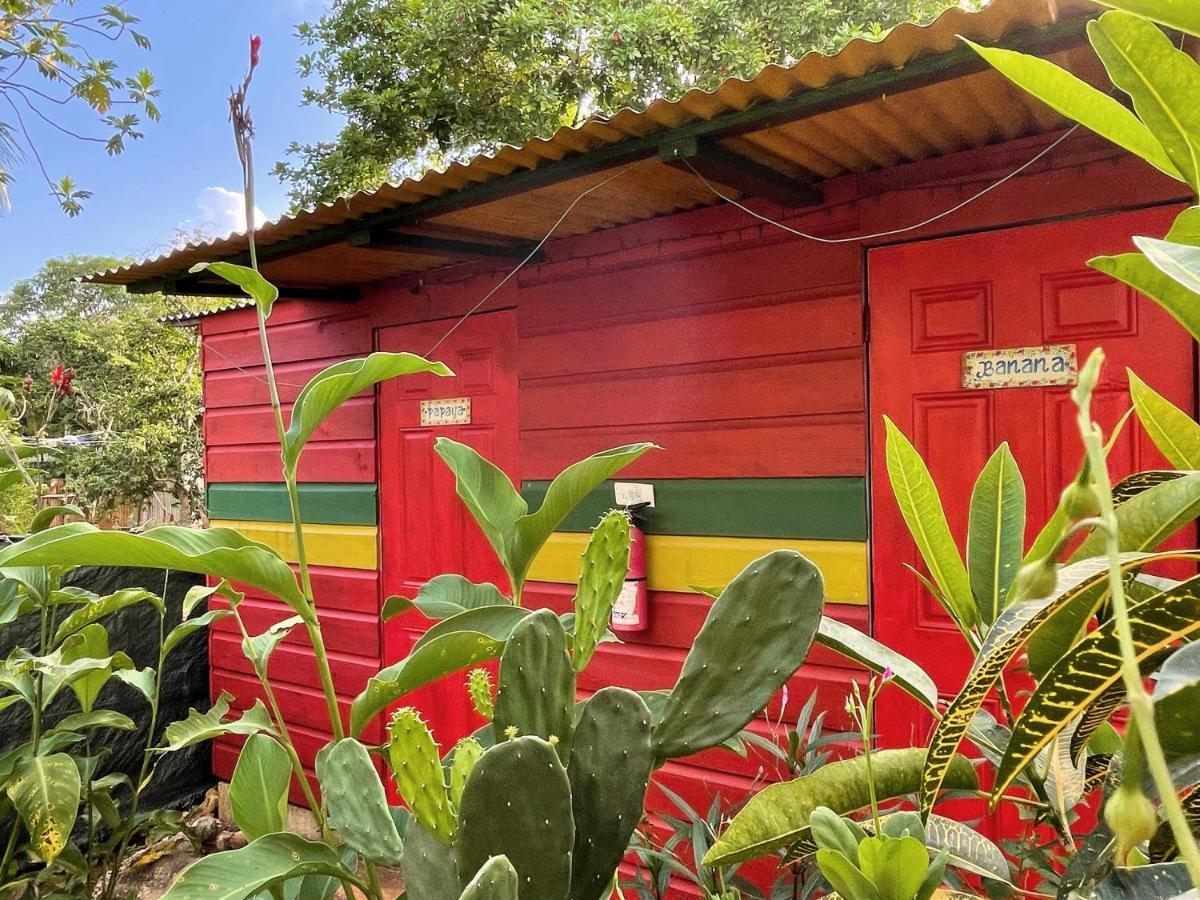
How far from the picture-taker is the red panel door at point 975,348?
89.4 inches

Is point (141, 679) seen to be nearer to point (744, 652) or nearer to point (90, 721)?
point (90, 721)

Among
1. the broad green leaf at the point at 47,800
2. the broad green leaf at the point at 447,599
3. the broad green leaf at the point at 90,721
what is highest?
the broad green leaf at the point at 447,599

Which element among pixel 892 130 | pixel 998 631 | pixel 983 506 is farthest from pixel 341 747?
pixel 892 130

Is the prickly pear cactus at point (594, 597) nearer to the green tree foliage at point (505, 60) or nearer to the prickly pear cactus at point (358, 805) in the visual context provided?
the prickly pear cactus at point (358, 805)

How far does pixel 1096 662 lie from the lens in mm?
535

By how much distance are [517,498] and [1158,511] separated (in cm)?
75

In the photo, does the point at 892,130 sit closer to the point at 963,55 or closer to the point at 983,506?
the point at 963,55

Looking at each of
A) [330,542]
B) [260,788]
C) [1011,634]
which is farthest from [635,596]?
[1011,634]

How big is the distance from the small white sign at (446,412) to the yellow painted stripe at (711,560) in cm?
82

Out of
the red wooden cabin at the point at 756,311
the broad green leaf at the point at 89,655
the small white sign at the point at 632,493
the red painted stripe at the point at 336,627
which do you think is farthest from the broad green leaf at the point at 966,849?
the red painted stripe at the point at 336,627

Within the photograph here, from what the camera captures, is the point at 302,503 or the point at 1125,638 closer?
the point at 1125,638

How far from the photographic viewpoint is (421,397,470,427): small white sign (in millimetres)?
3910

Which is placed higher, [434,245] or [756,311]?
[434,245]

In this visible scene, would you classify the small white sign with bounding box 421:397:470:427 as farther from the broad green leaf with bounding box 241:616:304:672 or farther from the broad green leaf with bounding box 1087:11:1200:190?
the broad green leaf with bounding box 1087:11:1200:190
